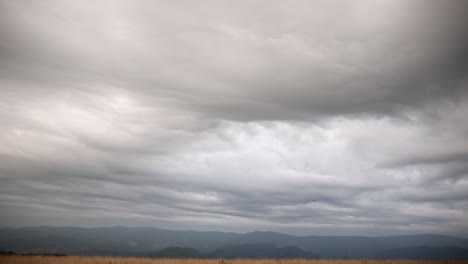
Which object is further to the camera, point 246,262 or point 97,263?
point 246,262

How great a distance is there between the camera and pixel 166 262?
26.3 metres

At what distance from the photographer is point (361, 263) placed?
25141mm

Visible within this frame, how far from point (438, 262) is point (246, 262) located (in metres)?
14.6

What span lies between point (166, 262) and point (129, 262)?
3016 millimetres

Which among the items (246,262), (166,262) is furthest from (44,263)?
(246,262)

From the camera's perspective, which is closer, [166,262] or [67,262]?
[67,262]

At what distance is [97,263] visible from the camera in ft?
78.5

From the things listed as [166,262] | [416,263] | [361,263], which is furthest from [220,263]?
[416,263]

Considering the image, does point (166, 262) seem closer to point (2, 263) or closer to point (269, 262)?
point (269, 262)

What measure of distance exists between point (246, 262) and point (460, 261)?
16.5 metres

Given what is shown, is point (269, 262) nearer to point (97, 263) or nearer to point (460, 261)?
point (97, 263)

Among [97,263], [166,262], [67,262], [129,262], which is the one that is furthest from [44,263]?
→ [166,262]

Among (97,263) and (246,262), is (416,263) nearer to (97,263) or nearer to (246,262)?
(246,262)

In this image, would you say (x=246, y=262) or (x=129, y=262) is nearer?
(x=129, y=262)
